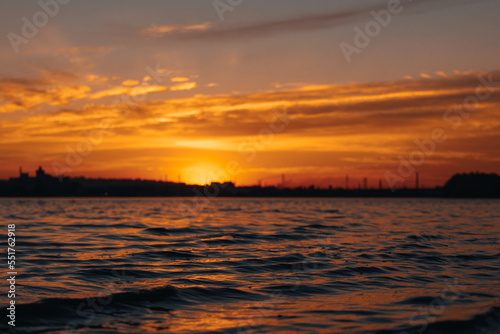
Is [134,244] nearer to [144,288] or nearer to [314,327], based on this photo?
[144,288]

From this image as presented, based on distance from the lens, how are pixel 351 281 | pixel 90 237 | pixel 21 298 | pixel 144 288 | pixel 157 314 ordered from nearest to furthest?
pixel 157 314
pixel 21 298
pixel 144 288
pixel 351 281
pixel 90 237

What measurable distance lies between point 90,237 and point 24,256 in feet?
31.4

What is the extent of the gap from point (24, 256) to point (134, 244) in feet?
23.2

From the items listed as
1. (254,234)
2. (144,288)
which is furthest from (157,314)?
(254,234)

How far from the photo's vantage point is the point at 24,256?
2355 centimetres

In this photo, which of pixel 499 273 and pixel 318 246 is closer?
pixel 499 273

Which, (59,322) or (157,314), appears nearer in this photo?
(59,322)

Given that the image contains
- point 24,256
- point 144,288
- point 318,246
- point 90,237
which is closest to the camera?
point 144,288

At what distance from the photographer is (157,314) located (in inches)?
544

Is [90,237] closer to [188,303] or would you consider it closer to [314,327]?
[188,303]

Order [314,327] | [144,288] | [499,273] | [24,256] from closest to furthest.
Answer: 1. [314,327]
2. [144,288]
3. [499,273]
4. [24,256]

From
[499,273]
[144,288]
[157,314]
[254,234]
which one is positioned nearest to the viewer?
[157,314]

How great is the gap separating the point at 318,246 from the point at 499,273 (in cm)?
1067

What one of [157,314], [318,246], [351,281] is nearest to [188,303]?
[157,314]
